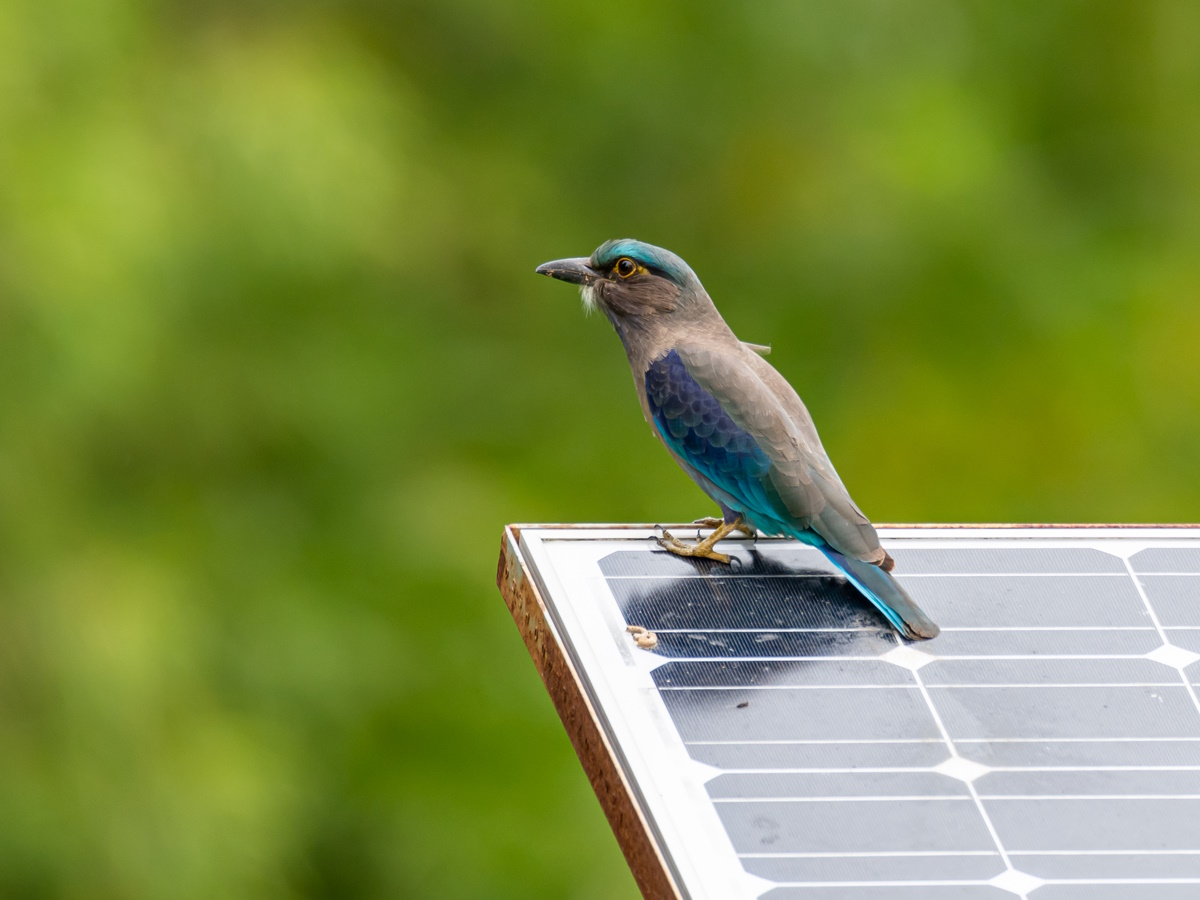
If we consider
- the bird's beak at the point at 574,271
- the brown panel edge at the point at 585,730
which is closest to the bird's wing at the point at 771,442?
the bird's beak at the point at 574,271

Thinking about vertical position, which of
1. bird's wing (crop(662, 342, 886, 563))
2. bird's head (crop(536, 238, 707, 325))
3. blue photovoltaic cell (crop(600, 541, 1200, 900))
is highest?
bird's head (crop(536, 238, 707, 325))

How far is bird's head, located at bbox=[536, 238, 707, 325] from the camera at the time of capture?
7062 mm

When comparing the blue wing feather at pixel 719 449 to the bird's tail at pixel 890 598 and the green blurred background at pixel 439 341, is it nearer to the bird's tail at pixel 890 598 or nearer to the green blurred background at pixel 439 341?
the bird's tail at pixel 890 598

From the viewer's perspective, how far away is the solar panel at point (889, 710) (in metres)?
4.20

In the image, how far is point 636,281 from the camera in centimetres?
711

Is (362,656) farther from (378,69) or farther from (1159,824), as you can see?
(1159,824)

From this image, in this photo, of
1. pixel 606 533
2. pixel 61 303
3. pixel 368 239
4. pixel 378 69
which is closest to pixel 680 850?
pixel 606 533

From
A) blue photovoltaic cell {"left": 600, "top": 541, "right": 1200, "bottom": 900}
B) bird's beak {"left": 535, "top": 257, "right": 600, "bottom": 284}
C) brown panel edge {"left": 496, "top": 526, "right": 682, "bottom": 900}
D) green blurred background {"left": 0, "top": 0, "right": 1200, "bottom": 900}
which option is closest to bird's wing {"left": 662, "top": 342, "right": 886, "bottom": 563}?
blue photovoltaic cell {"left": 600, "top": 541, "right": 1200, "bottom": 900}

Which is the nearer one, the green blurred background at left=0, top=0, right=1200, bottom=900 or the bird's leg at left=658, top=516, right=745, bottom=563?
the bird's leg at left=658, top=516, right=745, bottom=563

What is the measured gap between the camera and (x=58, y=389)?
11.5 metres

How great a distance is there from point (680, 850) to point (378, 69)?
11.9m

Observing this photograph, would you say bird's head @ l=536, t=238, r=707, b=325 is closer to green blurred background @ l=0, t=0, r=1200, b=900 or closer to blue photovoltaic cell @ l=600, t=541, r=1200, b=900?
blue photovoltaic cell @ l=600, t=541, r=1200, b=900

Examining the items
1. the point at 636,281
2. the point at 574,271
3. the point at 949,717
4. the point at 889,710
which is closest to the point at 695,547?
the point at 889,710

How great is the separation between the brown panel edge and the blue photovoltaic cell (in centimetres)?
22
